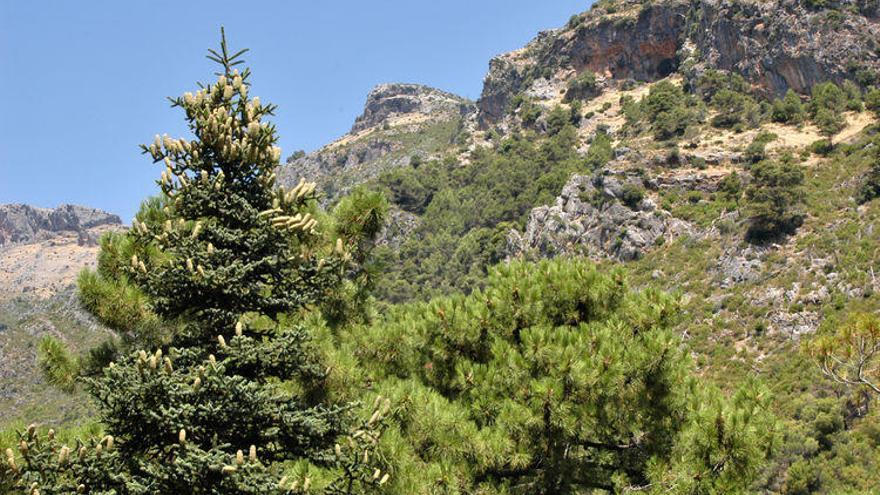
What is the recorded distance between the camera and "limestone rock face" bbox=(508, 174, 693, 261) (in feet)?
165

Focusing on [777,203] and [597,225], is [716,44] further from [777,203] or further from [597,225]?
[777,203]

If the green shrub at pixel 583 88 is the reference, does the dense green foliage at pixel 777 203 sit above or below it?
below

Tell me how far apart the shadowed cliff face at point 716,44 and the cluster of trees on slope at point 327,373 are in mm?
65862

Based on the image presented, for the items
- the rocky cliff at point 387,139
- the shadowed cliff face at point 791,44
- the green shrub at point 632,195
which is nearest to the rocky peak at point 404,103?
the rocky cliff at point 387,139

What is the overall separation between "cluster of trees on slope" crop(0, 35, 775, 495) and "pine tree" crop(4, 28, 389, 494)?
2 centimetres

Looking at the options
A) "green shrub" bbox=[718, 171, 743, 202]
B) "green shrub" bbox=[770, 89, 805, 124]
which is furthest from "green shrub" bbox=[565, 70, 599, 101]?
"green shrub" bbox=[718, 171, 743, 202]

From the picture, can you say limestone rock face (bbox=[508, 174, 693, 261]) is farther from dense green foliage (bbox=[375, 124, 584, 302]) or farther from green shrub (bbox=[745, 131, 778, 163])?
green shrub (bbox=[745, 131, 778, 163])

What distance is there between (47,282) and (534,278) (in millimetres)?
163585

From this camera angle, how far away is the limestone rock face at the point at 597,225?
50.4 metres

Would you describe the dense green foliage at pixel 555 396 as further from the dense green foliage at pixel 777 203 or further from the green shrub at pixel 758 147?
the green shrub at pixel 758 147

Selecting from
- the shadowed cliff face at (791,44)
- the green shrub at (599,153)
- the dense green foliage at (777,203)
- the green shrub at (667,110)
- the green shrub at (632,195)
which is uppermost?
the shadowed cliff face at (791,44)

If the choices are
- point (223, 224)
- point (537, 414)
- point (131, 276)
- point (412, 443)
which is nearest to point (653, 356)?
point (537, 414)

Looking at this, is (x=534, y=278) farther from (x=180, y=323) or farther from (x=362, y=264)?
(x=180, y=323)

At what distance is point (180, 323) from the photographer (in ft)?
18.9
